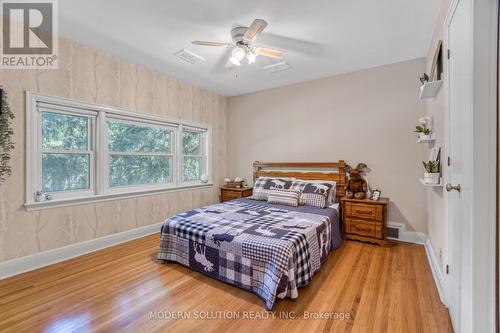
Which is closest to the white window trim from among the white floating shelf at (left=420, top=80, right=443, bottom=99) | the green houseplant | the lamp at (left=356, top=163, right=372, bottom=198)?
the green houseplant

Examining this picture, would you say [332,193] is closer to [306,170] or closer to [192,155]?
[306,170]

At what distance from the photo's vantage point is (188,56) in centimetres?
309

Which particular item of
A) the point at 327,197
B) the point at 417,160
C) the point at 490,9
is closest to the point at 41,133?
the point at 327,197

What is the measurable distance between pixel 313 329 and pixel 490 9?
2.14 metres

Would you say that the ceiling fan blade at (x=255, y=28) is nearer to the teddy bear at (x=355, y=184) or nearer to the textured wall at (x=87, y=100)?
the textured wall at (x=87, y=100)

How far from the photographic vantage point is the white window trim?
96.2 inches

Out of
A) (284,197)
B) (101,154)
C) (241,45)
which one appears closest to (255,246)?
(284,197)

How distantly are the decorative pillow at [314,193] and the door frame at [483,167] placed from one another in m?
2.07

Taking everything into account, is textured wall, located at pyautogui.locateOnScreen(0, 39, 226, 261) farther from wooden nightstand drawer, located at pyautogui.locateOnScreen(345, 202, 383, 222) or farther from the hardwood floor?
wooden nightstand drawer, located at pyautogui.locateOnScreen(345, 202, 383, 222)

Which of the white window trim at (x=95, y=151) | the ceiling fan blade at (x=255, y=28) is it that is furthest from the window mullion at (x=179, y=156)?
the ceiling fan blade at (x=255, y=28)

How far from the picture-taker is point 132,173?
3529 millimetres

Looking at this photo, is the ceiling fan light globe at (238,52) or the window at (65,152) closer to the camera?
the ceiling fan light globe at (238,52)

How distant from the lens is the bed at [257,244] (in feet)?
6.23

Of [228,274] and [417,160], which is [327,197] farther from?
[228,274]
